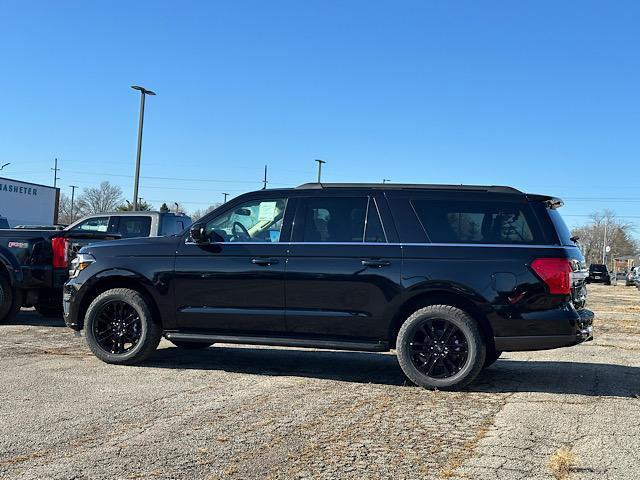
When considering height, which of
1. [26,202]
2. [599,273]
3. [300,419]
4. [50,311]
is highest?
[26,202]

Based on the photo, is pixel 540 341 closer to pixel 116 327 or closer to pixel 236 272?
pixel 236 272

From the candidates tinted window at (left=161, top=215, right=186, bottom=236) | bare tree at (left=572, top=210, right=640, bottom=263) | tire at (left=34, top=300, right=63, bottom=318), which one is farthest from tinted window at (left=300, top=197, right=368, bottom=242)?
bare tree at (left=572, top=210, right=640, bottom=263)

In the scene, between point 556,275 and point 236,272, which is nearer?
point 556,275

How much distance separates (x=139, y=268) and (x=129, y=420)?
2.52 meters

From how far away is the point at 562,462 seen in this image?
162 inches

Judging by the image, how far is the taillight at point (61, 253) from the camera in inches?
418

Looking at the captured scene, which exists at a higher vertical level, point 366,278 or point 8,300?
point 366,278

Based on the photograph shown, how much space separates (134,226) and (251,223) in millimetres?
6451

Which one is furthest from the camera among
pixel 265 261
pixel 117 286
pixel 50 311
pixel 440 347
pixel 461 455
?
pixel 50 311

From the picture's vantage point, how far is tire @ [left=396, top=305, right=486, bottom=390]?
20.2 feet

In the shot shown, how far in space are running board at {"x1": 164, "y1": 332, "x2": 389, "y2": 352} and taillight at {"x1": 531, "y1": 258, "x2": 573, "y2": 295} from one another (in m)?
1.58

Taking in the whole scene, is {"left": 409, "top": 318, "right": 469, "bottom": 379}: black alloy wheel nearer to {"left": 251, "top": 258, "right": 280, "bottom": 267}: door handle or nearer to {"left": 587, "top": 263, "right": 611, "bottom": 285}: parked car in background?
{"left": 251, "top": 258, "right": 280, "bottom": 267}: door handle

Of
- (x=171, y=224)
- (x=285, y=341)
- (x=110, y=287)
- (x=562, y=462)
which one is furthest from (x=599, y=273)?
(x=562, y=462)

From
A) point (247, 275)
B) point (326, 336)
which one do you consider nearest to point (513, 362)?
point (326, 336)
